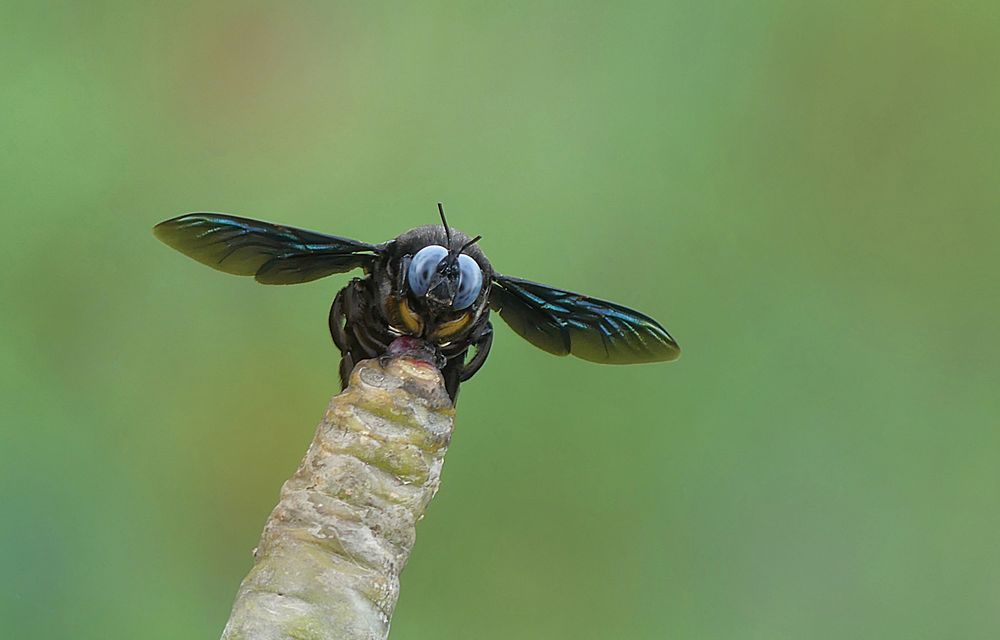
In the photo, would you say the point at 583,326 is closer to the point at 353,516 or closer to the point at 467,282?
the point at 467,282

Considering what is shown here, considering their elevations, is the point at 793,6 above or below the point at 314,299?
above

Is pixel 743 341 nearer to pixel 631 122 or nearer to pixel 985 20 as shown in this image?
Result: pixel 631 122

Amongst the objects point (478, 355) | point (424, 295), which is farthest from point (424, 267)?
point (478, 355)

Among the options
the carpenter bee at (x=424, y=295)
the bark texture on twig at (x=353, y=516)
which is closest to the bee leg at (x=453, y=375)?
the carpenter bee at (x=424, y=295)

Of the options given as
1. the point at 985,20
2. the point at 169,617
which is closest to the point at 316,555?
the point at 169,617

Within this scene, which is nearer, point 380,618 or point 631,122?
point 380,618

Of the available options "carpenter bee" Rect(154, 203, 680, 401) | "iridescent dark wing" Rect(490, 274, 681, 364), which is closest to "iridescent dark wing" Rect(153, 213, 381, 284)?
"carpenter bee" Rect(154, 203, 680, 401)

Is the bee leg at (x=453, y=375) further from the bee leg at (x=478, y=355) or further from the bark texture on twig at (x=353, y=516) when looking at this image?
the bark texture on twig at (x=353, y=516)

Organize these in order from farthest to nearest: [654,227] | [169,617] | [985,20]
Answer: [985,20] < [654,227] < [169,617]
